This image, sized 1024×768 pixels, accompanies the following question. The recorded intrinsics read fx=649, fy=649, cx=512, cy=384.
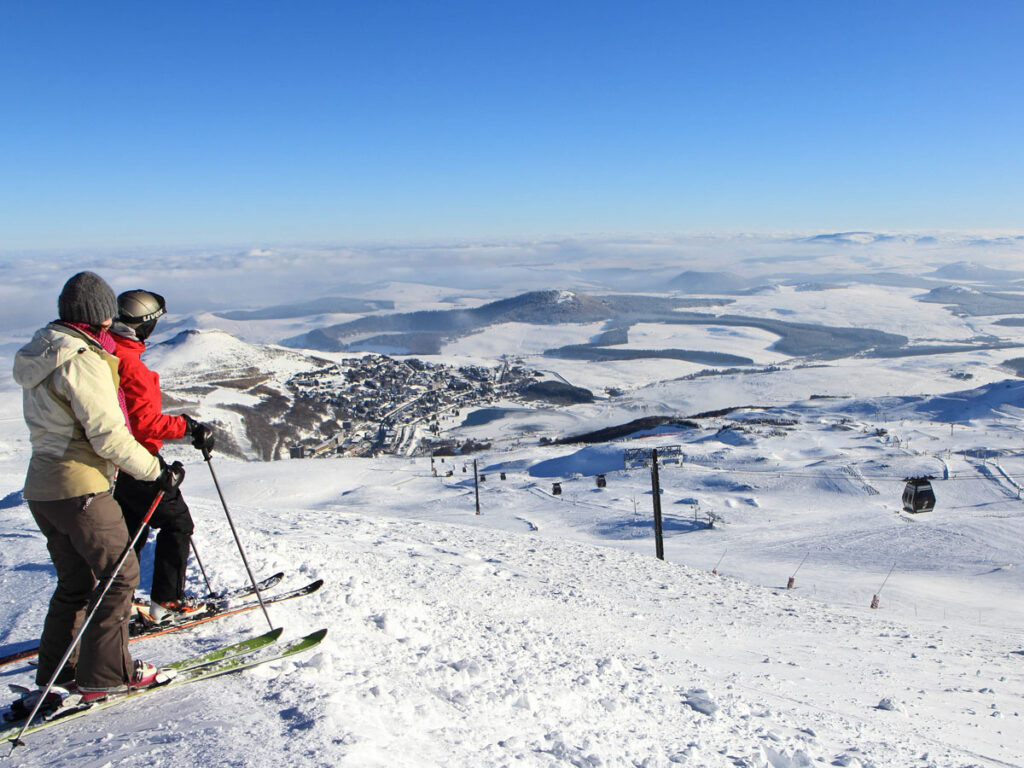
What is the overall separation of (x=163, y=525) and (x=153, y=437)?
4.41 feet

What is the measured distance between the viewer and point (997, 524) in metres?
24.8

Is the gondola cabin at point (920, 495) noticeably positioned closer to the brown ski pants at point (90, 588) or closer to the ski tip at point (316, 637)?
the ski tip at point (316, 637)

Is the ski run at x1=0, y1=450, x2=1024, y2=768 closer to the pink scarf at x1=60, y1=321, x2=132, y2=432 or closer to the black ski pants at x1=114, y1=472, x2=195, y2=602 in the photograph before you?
the black ski pants at x1=114, y1=472, x2=195, y2=602

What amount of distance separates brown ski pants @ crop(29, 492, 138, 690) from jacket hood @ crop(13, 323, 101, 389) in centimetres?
69

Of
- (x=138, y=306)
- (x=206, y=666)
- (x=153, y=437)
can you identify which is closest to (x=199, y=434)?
(x=153, y=437)

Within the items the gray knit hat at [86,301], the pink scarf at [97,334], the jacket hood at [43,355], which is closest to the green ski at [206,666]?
the pink scarf at [97,334]

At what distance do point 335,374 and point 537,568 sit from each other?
4312 inches

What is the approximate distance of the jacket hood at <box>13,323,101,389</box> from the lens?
128 inches

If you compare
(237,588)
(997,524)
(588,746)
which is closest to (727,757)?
(588,746)

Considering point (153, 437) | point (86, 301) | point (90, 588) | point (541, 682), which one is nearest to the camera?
point (86, 301)

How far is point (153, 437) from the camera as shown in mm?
4164

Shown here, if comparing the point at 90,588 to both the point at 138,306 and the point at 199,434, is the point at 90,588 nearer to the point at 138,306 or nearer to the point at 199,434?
the point at 199,434

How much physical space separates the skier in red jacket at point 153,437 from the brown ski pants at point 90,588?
54 cm

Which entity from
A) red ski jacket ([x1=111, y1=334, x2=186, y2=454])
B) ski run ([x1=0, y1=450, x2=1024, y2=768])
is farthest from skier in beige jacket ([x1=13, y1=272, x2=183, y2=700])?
ski run ([x1=0, y1=450, x2=1024, y2=768])
